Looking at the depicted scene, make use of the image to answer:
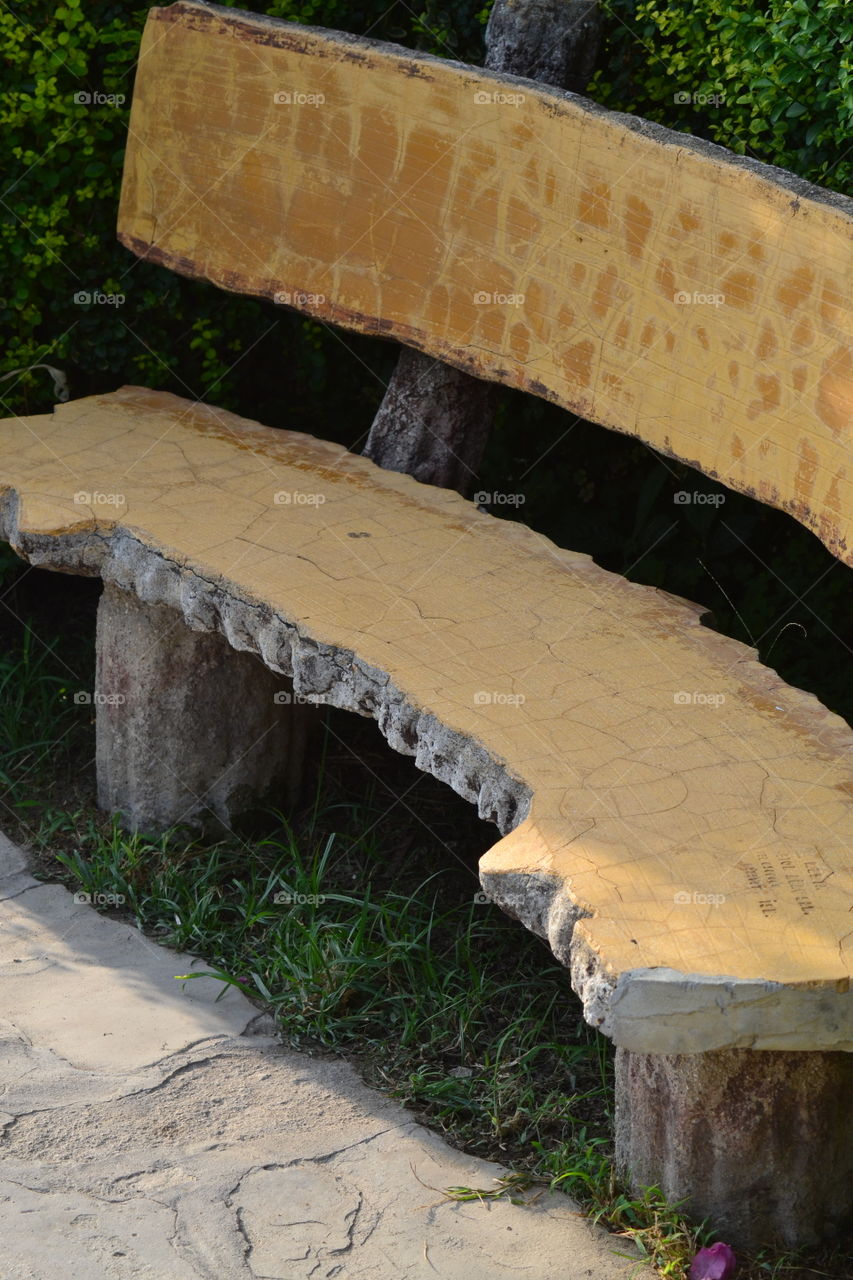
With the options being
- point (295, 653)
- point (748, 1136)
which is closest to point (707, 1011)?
point (748, 1136)

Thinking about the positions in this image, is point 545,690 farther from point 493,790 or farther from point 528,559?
point 528,559

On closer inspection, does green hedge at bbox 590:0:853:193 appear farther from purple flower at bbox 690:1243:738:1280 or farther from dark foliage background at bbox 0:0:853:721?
purple flower at bbox 690:1243:738:1280

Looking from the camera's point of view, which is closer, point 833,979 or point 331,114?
point 833,979

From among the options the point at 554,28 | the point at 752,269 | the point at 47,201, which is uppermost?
the point at 554,28

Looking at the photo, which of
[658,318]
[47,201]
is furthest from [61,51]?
[658,318]

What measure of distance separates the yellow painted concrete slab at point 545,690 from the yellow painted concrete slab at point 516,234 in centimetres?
39

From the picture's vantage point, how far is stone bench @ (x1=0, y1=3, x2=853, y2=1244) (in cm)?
254

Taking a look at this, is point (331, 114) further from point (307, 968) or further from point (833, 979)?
point (833, 979)

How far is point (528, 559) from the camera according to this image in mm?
3611

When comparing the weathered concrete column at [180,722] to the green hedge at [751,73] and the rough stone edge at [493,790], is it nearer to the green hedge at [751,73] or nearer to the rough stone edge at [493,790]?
the rough stone edge at [493,790]

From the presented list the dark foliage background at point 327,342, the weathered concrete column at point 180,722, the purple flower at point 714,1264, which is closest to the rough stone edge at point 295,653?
the weathered concrete column at point 180,722

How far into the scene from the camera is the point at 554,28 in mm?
4035

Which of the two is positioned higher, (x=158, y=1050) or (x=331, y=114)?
(x=331, y=114)

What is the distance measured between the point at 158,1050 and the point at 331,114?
95.5 inches
